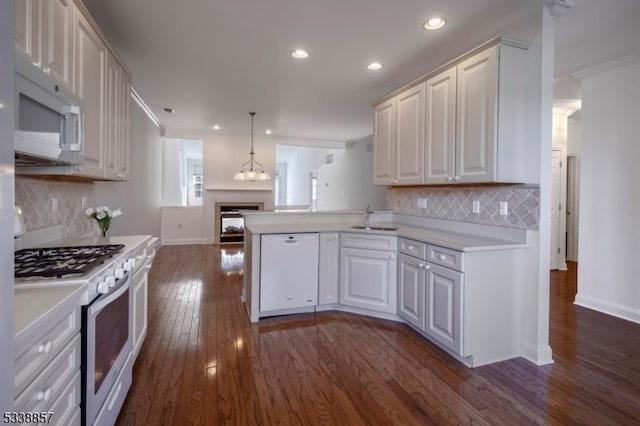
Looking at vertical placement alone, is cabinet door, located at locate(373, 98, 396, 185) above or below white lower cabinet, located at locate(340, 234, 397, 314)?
above

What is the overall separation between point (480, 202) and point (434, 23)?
1.50 m

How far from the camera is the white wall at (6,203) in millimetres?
684

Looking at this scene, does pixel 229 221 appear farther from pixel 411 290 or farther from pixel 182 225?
pixel 411 290

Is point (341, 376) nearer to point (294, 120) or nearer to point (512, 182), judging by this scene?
point (512, 182)

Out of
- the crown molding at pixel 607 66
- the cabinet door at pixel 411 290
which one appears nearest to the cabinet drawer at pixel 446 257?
the cabinet door at pixel 411 290

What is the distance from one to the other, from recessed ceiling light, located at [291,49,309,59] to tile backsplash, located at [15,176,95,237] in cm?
222

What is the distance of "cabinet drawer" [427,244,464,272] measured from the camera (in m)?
2.33

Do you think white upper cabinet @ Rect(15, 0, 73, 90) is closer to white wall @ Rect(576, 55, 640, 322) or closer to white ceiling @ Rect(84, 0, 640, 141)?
white ceiling @ Rect(84, 0, 640, 141)

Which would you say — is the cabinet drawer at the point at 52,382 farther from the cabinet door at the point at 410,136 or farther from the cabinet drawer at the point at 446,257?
the cabinet door at the point at 410,136

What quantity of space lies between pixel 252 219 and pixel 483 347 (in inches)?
98.6

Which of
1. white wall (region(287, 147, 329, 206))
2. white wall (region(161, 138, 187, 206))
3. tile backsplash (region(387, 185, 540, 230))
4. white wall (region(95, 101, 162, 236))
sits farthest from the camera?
white wall (region(287, 147, 329, 206))

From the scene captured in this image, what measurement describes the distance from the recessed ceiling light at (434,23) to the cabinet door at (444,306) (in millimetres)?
1860

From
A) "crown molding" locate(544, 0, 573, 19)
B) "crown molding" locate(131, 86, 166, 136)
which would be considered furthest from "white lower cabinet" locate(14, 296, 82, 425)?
"crown molding" locate(131, 86, 166, 136)

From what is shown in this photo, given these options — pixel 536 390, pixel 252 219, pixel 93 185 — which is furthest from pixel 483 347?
pixel 93 185
